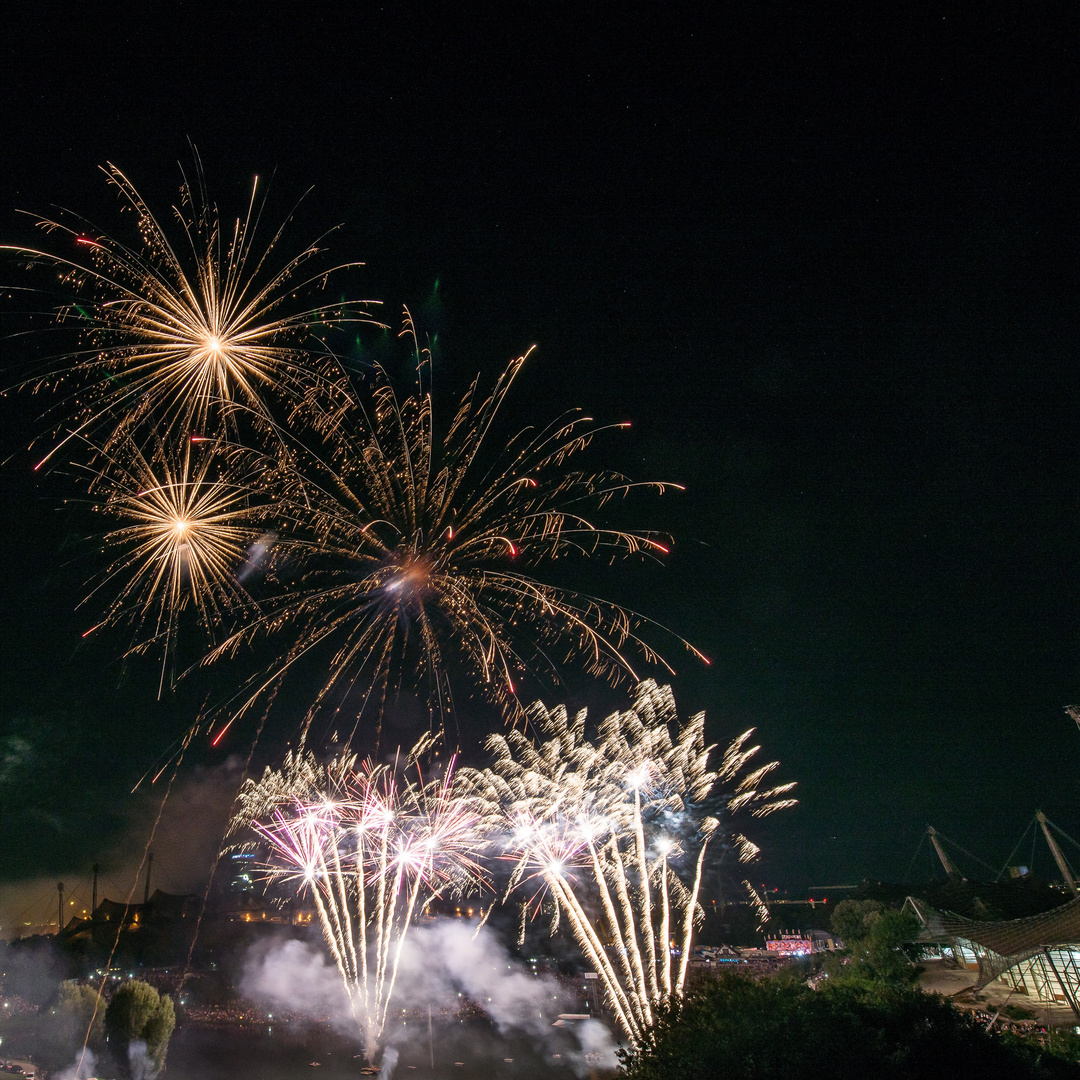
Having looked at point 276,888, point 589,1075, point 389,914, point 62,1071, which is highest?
point 276,888

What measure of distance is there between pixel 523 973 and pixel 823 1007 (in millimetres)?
62285

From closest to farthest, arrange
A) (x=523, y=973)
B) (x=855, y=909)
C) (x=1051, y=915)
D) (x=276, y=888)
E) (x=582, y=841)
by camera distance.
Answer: (x=582, y=841) < (x=1051, y=915) < (x=855, y=909) < (x=523, y=973) < (x=276, y=888)

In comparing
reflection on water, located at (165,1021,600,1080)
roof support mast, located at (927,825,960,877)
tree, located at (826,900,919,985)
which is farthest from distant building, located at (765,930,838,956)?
reflection on water, located at (165,1021,600,1080)

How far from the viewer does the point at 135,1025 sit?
3041cm

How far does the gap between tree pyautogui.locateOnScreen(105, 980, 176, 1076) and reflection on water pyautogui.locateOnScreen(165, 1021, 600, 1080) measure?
4.50m

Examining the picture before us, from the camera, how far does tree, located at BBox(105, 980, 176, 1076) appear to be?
30.4 meters

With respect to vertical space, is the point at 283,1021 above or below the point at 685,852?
below

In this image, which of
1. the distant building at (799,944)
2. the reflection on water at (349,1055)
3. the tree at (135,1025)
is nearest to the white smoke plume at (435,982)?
the reflection on water at (349,1055)

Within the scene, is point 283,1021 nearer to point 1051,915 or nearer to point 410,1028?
point 410,1028

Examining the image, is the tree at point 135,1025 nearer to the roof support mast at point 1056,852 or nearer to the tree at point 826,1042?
the tree at point 826,1042

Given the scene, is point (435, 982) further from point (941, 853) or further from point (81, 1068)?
point (941, 853)

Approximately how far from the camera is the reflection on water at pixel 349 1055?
34.0 meters

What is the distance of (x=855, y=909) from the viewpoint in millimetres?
42875

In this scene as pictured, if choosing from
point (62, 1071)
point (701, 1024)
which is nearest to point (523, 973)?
point (62, 1071)
